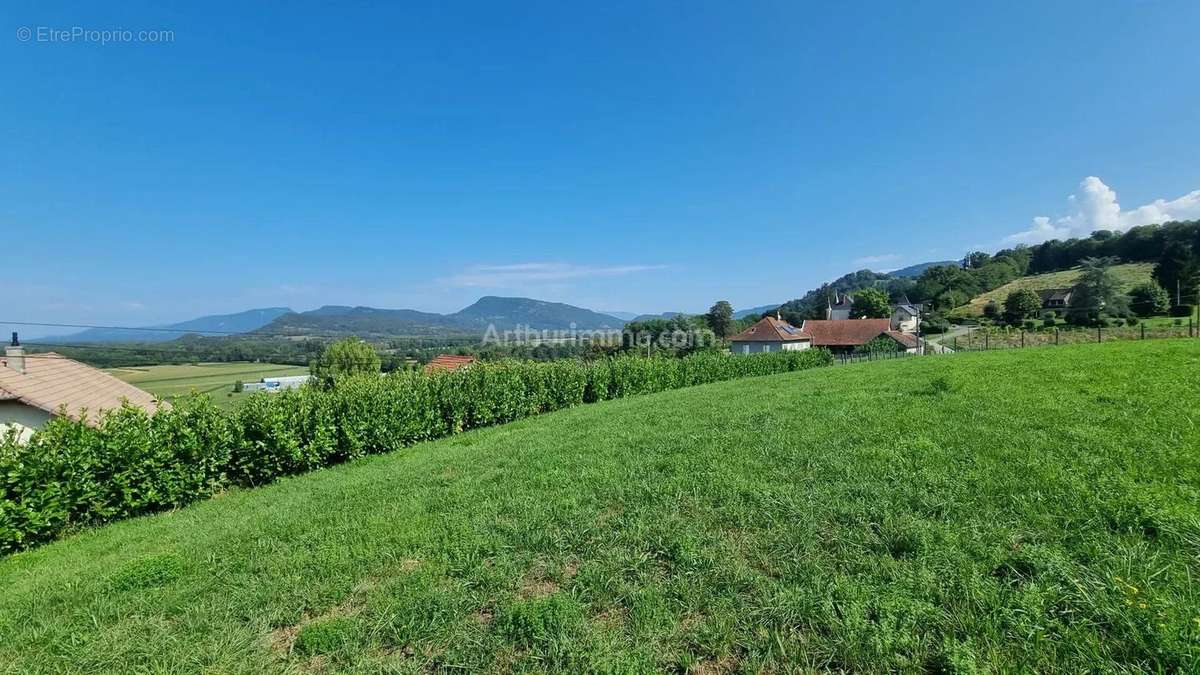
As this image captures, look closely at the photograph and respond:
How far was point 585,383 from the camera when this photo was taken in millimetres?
17875

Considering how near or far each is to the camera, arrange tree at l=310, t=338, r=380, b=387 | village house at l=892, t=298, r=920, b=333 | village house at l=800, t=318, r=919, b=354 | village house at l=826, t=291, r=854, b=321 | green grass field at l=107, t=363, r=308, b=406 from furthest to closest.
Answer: village house at l=826, t=291, r=854, b=321
village house at l=892, t=298, r=920, b=333
village house at l=800, t=318, r=919, b=354
tree at l=310, t=338, r=380, b=387
green grass field at l=107, t=363, r=308, b=406

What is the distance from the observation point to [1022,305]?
161 ft

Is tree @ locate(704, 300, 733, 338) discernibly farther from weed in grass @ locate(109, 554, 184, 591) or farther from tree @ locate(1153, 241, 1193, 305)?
weed in grass @ locate(109, 554, 184, 591)

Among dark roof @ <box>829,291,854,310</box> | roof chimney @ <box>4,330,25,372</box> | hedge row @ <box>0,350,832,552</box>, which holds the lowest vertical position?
hedge row @ <box>0,350,832,552</box>

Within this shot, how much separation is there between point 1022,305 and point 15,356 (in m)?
72.9

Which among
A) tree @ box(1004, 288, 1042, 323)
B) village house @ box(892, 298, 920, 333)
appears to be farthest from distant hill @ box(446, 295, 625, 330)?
tree @ box(1004, 288, 1042, 323)

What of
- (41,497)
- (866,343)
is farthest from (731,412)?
(866,343)

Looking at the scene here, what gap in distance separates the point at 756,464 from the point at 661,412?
4750 millimetres

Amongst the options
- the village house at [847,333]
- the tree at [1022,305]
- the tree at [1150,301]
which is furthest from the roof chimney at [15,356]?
the tree at [1022,305]

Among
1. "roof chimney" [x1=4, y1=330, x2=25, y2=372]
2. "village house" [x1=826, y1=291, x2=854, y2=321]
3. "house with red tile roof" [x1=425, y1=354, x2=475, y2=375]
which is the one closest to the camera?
"roof chimney" [x1=4, y1=330, x2=25, y2=372]

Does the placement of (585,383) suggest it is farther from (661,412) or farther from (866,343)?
(866,343)

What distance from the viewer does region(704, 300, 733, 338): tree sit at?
70.8 metres

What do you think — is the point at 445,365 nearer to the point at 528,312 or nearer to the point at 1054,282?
the point at 1054,282

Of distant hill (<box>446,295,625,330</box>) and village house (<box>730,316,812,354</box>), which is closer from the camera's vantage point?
village house (<box>730,316,812,354</box>)
